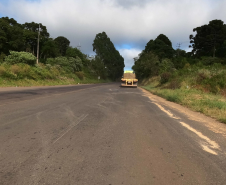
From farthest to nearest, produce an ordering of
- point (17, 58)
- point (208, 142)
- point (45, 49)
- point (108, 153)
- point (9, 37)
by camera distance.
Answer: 1. point (45, 49)
2. point (9, 37)
3. point (17, 58)
4. point (208, 142)
5. point (108, 153)

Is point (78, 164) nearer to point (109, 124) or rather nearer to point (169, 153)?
point (169, 153)

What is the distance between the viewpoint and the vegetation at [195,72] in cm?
1300

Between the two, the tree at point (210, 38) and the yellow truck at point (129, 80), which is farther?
the tree at point (210, 38)

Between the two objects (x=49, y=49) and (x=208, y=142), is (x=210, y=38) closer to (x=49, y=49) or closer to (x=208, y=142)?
(x=49, y=49)

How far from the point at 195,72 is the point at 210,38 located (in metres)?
39.5

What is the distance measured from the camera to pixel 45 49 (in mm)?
52656

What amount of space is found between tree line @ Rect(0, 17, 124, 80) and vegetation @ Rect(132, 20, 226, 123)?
18042 mm

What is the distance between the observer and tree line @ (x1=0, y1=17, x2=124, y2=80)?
38522mm

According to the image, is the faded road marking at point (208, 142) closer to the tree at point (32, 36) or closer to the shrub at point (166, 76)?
the shrub at point (166, 76)

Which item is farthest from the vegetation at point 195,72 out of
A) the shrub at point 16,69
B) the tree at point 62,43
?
the tree at point 62,43

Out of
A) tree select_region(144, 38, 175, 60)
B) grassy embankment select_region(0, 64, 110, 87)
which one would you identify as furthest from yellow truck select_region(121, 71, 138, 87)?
tree select_region(144, 38, 175, 60)

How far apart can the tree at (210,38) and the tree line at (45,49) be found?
32.3 metres

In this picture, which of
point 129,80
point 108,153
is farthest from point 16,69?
point 108,153

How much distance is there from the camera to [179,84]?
21.5 meters
